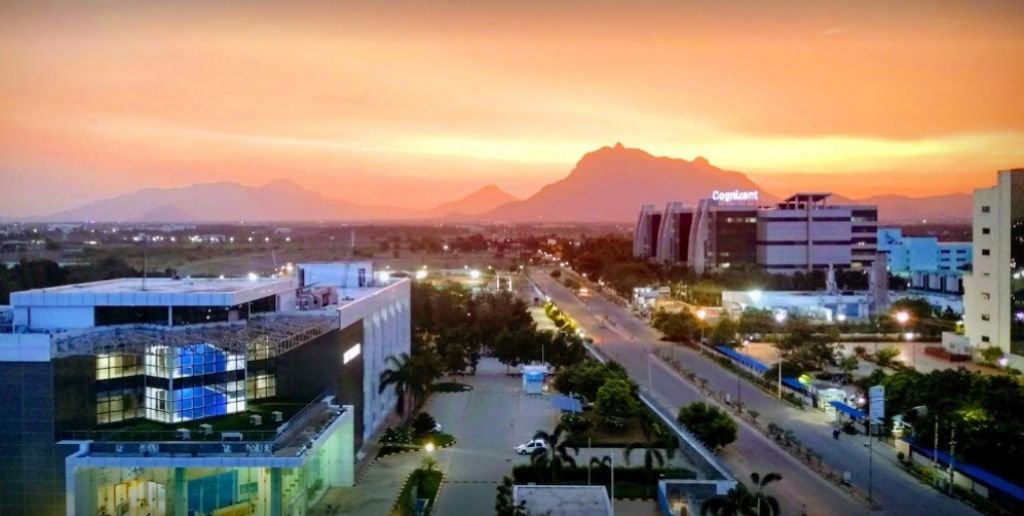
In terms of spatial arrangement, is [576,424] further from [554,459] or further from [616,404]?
[554,459]

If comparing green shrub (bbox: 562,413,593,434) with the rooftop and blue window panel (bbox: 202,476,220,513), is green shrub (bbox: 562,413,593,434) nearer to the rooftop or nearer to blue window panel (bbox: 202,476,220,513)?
the rooftop

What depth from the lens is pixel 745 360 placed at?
4016cm

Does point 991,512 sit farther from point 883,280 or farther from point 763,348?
point 883,280

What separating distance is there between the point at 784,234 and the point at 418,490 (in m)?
60.9

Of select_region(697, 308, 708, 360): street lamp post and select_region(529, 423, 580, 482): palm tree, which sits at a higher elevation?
select_region(697, 308, 708, 360): street lamp post

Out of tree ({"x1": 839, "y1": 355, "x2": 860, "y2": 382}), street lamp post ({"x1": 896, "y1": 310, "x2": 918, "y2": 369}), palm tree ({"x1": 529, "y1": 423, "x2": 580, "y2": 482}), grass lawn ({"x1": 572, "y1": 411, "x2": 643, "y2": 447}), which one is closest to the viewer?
palm tree ({"x1": 529, "y1": 423, "x2": 580, "y2": 482})

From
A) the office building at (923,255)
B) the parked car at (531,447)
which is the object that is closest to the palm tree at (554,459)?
the parked car at (531,447)

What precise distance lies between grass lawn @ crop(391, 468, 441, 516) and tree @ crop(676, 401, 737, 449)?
300 inches

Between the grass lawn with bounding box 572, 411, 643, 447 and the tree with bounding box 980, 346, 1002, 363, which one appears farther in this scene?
the tree with bounding box 980, 346, 1002, 363

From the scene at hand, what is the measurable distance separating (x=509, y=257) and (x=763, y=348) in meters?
95.5

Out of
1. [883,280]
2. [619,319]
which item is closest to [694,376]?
[619,319]

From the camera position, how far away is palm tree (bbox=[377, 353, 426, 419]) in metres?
29.7

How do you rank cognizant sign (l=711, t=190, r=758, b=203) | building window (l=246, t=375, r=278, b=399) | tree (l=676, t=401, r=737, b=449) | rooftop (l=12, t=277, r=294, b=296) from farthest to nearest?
cognizant sign (l=711, t=190, r=758, b=203) < tree (l=676, t=401, r=737, b=449) < building window (l=246, t=375, r=278, b=399) < rooftop (l=12, t=277, r=294, b=296)

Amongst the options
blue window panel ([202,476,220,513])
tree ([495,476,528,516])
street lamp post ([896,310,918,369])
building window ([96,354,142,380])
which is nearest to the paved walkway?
blue window panel ([202,476,220,513])
